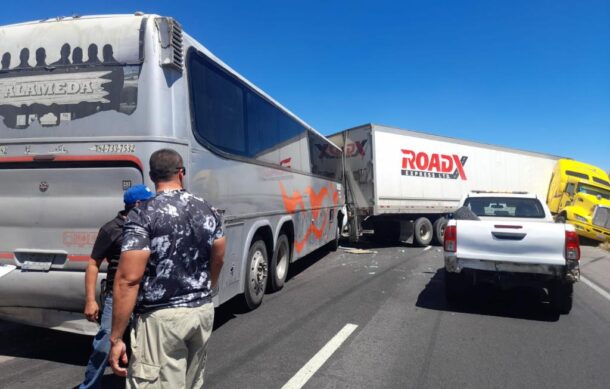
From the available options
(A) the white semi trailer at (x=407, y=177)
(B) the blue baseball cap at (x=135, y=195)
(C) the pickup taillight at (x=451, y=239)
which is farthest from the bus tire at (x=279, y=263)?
(A) the white semi trailer at (x=407, y=177)

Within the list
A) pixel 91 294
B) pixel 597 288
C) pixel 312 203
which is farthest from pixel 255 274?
pixel 597 288

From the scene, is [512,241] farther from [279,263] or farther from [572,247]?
[279,263]

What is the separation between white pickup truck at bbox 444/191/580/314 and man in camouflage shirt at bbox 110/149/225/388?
488 centimetres

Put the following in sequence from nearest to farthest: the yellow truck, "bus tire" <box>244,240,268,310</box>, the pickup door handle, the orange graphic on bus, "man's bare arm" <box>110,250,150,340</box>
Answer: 1. "man's bare arm" <box>110,250,150,340</box>
2. the pickup door handle
3. "bus tire" <box>244,240,268,310</box>
4. the orange graphic on bus
5. the yellow truck

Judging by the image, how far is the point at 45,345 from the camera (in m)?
4.86

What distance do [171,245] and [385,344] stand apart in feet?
11.5

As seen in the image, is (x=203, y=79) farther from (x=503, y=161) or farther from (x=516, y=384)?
(x=503, y=161)

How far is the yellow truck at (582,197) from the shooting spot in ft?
51.2

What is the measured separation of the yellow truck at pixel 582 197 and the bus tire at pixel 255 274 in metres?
13.8

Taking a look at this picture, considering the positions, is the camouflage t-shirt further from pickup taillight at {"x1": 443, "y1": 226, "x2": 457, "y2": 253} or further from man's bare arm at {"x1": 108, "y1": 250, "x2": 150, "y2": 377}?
pickup taillight at {"x1": 443, "y1": 226, "x2": 457, "y2": 253}

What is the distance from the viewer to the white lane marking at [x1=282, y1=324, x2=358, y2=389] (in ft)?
12.7

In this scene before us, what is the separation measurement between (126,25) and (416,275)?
752cm

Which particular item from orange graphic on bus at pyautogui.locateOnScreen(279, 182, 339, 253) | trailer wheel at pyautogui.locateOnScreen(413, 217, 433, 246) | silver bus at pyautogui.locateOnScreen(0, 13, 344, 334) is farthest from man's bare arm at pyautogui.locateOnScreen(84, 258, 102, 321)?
trailer wheel at pyautogui.locateOnScreen(413, 217, 433, 246)

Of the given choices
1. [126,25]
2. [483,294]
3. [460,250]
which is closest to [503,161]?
[483,294]
